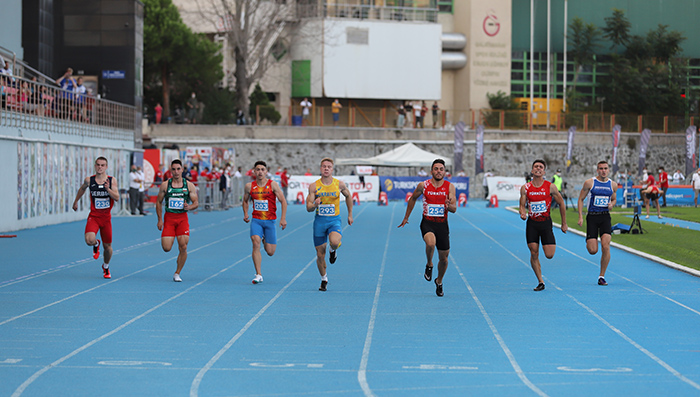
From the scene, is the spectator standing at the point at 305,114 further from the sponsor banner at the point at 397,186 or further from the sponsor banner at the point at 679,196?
the sponsor banner at the point at 679,196

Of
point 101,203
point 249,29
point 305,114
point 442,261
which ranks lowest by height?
point 442,261

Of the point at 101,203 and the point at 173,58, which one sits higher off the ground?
the point at 173,58

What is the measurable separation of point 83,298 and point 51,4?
27715mm

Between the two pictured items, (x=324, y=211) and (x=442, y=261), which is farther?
(x=324, y=211)

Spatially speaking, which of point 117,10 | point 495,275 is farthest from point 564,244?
point 117,10

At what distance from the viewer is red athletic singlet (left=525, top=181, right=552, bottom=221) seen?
42.8ft

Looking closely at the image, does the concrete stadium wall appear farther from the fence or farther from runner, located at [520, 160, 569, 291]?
runner, located at [520, 160, 569, 291]

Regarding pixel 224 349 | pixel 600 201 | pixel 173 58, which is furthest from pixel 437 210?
pixel 173 58

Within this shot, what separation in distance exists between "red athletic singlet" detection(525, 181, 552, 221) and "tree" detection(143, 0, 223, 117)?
142 feet

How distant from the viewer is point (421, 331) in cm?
955

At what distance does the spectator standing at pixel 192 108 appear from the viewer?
5353 cm

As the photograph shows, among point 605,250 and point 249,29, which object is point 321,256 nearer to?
point 605,250

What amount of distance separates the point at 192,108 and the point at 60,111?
26.1 metres

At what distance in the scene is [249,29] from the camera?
5588 cm
